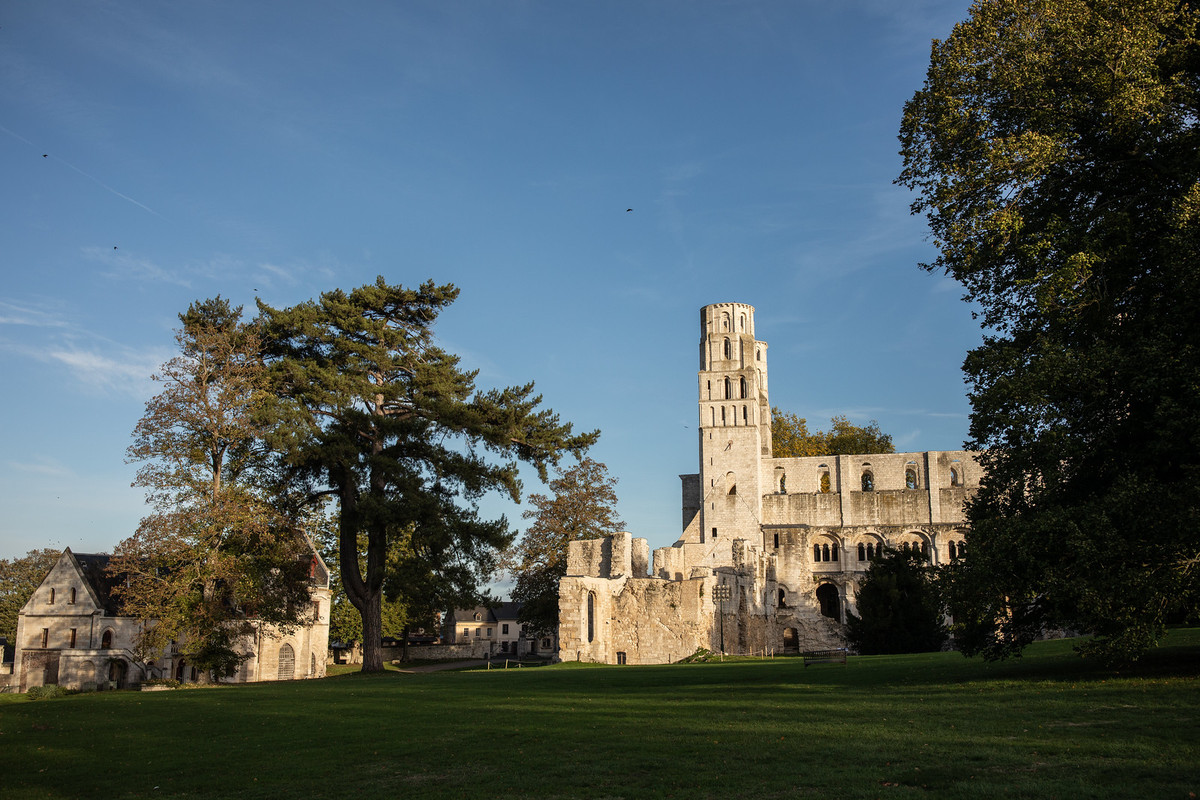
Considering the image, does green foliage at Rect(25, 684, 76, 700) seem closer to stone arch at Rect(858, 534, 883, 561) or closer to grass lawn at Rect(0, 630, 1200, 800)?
grass lawn at Rect(0, 630, 1200, 800)

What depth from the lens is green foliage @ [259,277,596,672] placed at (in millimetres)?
28281

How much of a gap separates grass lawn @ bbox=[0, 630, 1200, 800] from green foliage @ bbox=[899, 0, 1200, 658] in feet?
4.72

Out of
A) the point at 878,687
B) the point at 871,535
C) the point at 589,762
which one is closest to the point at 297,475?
the point at 878,687

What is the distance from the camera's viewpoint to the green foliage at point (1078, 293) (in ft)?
41.0

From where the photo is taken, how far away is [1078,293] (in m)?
14.7

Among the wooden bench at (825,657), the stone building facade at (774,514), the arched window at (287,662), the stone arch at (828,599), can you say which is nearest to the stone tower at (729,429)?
the stone building facade at (774,514)

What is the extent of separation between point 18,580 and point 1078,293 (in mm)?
61649

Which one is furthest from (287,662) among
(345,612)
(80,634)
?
(345,612)

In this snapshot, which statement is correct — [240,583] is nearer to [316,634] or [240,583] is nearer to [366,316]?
[366,316]

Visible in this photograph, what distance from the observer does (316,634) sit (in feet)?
134

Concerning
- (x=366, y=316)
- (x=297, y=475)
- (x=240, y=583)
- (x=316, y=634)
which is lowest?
(x=316, y=634)

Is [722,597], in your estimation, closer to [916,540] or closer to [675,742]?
[916,540]

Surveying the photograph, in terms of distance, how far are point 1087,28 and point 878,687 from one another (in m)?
11.5

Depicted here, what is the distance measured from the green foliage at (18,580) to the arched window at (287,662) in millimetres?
23616
